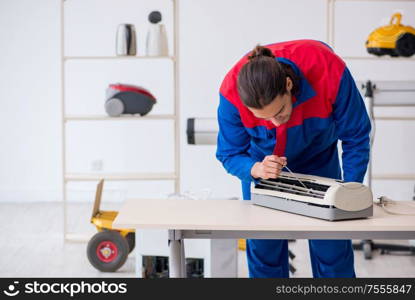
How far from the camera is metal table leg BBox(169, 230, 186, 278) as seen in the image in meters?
2.00

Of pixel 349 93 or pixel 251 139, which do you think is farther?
pixel 251 139

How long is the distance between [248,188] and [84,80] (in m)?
3.28

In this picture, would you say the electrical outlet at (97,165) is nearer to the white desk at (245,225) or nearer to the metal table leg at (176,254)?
the white desk at (245,225)

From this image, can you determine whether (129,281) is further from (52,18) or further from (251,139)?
(52,18)

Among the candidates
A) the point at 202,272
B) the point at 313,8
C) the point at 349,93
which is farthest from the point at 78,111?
the point at 349,93

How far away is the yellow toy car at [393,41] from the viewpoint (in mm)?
3814

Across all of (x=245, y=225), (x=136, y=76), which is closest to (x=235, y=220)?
(x=245, y=225)

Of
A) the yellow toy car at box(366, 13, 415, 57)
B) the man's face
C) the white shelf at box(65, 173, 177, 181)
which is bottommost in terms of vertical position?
the white shelf at box(65, 173, 177, 181)

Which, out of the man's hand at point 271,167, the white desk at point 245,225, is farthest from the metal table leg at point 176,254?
the man's hand at point 271,167

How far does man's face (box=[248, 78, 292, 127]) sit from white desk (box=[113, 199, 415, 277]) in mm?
289

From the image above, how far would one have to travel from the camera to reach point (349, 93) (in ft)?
7.01

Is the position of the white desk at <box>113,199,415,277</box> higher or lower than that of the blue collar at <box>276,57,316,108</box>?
lower

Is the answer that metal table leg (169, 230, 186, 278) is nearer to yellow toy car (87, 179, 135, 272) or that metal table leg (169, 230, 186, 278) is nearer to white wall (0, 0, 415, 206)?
yellow toy car (87, 179, 135, 272)

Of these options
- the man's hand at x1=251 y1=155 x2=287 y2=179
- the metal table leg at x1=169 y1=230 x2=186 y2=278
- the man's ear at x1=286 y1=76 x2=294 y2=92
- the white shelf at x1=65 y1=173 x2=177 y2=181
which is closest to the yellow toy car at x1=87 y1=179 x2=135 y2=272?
the white shelf at x1=65 y1=173 x2=177 y2=181
